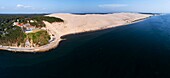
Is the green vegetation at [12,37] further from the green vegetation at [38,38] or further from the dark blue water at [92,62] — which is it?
the dark blue water at [92,62]

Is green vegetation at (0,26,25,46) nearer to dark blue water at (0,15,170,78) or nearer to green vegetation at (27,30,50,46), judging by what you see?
green vegetation at (27,30,50,46)

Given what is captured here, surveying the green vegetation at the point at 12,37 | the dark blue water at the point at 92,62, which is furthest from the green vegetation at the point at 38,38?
the dark blue water at the point at 92,62

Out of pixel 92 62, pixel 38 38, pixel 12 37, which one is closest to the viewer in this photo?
pixel 92 62

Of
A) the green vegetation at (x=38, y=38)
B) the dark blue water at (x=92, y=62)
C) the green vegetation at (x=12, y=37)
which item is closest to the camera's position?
the dark blue water at (x=92, y=62)

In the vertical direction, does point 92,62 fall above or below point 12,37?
below

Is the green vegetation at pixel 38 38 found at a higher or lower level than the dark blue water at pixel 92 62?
higher

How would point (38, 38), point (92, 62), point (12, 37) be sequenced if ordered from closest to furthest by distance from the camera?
point (92, 62) → point (12, 37) → point (38, 38)

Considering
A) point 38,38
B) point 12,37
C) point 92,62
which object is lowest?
point 92,62

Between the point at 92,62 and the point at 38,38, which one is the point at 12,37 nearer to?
the point at 38,38

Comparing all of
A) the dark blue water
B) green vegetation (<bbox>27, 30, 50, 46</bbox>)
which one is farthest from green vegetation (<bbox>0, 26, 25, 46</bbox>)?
the dark blue water

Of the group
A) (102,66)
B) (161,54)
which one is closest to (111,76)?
(102,66)

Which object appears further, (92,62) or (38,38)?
(38,38)

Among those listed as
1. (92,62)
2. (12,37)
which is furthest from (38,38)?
(92,62)
